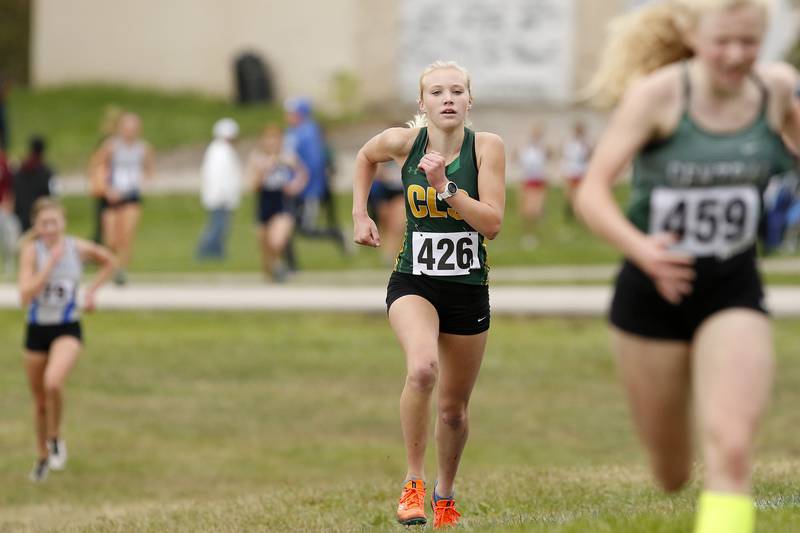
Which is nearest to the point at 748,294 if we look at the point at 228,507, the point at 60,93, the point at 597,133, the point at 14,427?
the point at 228,507

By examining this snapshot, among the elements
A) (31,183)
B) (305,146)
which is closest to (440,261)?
(305,146)

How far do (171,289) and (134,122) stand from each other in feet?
7.00

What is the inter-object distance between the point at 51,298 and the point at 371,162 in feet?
17.8

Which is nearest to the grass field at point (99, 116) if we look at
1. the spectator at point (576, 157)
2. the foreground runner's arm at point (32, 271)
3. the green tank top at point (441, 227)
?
the spectator at point (576, 157)

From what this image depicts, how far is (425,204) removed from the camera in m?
7.45

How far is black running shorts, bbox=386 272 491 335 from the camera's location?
7582mm

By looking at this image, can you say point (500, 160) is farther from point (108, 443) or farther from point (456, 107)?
point (108, 443)

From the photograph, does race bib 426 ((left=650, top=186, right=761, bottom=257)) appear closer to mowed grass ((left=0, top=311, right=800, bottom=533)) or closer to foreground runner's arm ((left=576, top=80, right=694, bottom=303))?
foreground runner's arm ((left=576, top=80, right=694, bottom=303))

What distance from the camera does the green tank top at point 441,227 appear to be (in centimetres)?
744

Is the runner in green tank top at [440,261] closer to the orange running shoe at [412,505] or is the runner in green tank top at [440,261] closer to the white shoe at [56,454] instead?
the orange running shoe at [412,505]

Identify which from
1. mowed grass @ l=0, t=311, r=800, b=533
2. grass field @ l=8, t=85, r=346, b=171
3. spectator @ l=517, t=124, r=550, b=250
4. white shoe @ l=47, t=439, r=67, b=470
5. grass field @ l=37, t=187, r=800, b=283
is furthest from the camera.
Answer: grass field @ l=8, t=85, r=346, b=171

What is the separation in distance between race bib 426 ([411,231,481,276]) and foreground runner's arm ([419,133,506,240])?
0.40 feet

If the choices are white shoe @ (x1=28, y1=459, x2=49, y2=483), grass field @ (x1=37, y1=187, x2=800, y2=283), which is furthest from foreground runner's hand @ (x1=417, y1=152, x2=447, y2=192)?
grass field @ (x1=37, y1=187, x2=800, y2=283)

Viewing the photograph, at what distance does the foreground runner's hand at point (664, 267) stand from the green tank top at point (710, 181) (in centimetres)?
11
